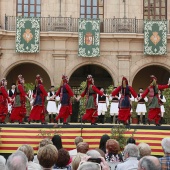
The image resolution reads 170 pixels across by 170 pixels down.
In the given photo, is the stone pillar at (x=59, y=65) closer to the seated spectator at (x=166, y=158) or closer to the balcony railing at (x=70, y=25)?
the balcony railing at (x=70, y=25)

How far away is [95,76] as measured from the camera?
31516 millimetres

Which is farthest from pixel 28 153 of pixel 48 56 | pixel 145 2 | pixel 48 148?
pixel 145 2

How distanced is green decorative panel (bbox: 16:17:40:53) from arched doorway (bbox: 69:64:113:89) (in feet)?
15.3

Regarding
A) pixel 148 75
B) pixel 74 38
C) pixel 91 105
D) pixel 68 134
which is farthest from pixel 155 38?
pixel 68 134

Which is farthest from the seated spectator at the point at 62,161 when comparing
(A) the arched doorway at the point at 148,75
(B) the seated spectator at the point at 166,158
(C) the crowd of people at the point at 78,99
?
(A) the arched doorway at the point at 148,75

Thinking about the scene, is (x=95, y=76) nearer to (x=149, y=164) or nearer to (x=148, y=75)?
(x=148, y=75)

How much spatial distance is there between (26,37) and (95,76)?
20.0 ft

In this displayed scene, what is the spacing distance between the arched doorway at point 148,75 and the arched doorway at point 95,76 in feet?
5.49

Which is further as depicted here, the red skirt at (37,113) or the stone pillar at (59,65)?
the stone pillar at (59,65)

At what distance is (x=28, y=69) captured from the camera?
3078cm

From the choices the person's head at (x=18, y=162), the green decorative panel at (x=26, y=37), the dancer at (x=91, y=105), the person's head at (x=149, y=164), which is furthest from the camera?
the green decorative panel at (x=26, y=37)

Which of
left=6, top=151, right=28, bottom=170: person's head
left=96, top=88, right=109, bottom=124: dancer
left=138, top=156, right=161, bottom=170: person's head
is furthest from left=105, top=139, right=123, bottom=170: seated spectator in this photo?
left=96, top=88, right=109, bottom=124: dancer

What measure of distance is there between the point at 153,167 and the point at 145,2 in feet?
79.5

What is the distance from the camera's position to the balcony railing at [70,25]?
90.9 feet
